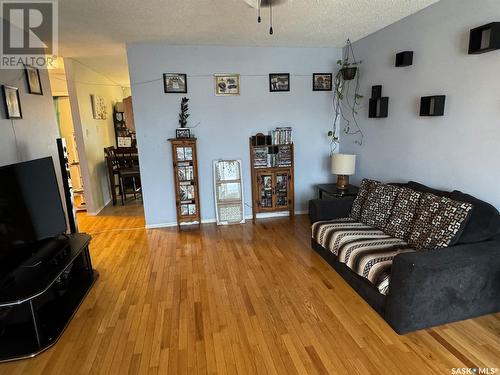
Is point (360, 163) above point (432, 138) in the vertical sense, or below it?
below

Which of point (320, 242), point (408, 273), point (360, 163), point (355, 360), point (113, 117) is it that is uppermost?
point (113, 117)

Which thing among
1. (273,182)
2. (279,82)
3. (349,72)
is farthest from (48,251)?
(349,72)

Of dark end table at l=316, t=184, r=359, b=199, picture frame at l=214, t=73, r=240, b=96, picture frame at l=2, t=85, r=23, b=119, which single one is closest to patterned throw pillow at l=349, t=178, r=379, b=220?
dark end table at l=316, t=184, r=359, b=199

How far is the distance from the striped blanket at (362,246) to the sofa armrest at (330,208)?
0.12 meters

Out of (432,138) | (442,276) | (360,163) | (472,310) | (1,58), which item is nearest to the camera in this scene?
(442,276)

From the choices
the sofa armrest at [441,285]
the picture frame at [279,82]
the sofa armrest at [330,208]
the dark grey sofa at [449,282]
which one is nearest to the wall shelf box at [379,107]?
the sofa armrest at [330,208]

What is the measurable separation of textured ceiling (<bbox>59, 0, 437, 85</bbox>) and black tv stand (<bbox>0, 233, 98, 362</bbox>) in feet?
6.79

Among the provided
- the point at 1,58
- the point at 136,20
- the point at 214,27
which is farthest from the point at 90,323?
the point at 214,27

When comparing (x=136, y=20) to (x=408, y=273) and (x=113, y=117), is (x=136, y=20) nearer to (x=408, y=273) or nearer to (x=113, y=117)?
(x=408, y=273)

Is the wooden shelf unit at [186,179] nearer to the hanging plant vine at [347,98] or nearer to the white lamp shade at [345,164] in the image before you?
the white lamp shade at [345,164]

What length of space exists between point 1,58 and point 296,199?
372 cm

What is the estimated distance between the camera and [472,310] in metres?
2.04

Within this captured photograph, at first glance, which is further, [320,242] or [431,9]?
[320,242]

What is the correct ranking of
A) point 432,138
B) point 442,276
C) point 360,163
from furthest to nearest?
point 360,163 < point 432,138 < point 442,276
